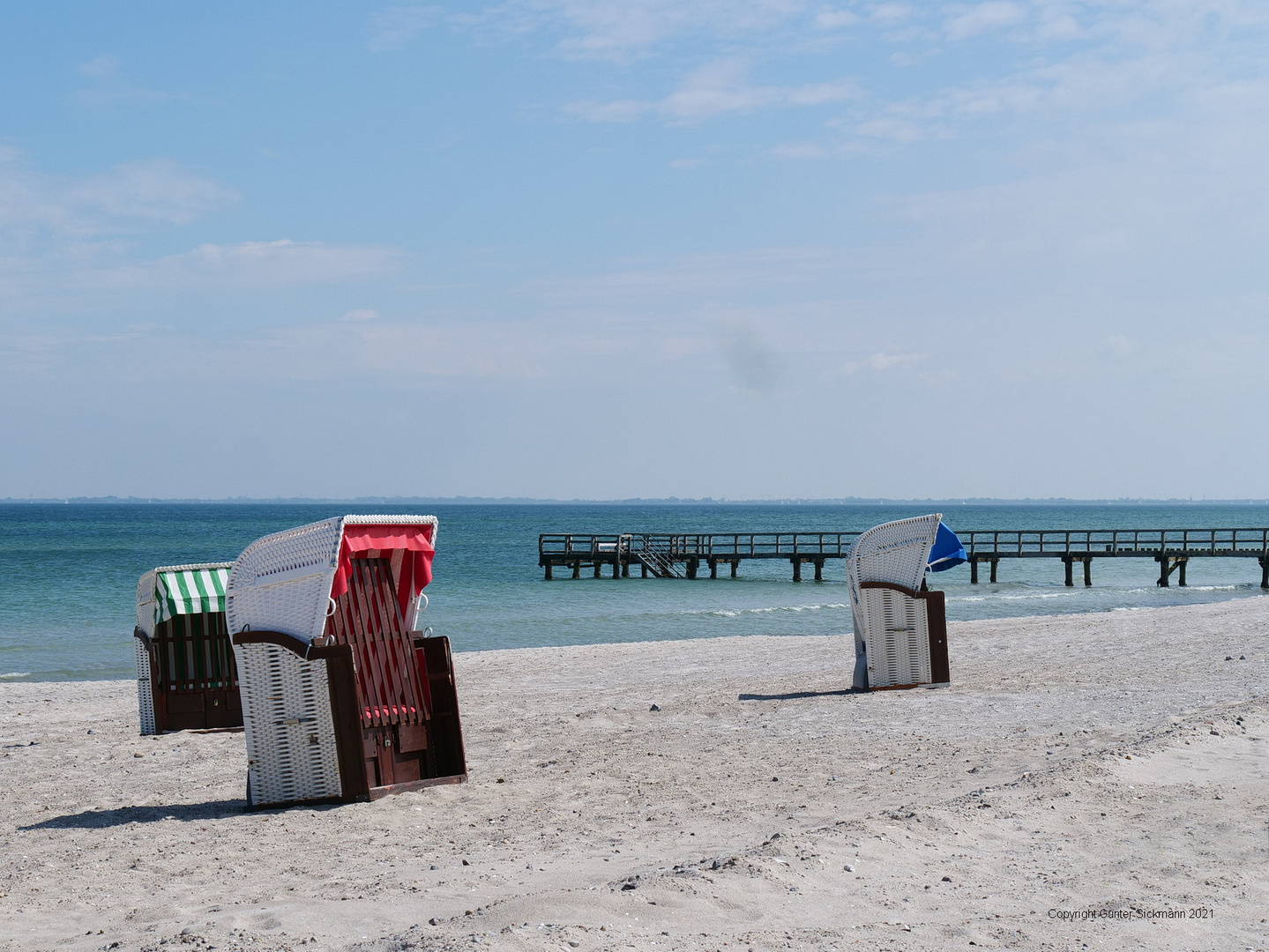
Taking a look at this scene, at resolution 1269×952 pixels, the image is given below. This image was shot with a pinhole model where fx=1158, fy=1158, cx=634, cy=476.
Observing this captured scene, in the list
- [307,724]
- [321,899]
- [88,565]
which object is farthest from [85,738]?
[88,565]

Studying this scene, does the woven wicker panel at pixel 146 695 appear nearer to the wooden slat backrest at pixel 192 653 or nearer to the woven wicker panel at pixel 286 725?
the wooden slat backrest at pixel 192 653

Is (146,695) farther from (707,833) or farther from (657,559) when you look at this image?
(657,559)

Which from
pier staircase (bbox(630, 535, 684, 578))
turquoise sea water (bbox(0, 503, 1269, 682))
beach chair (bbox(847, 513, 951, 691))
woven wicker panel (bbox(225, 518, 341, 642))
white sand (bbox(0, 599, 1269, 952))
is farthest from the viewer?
pier staircase (bbox(630, 535, 684, 578))

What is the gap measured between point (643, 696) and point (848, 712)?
276cm

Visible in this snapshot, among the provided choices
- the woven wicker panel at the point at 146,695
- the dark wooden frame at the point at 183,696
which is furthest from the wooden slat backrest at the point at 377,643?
the woven wicker panel at the point at 146,695

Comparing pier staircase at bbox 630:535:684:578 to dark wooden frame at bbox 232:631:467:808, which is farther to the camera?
pier staircase at bbox 630:535:684:578

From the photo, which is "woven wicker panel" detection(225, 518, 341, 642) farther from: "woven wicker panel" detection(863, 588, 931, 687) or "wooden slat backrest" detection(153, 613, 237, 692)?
"woven wicker panel" detection(863, 588, 931, 687)

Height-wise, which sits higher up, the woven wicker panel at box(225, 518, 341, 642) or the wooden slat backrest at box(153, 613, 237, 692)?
the woven wicker panel at box(225, 518, 341, 642)

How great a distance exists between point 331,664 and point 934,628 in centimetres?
703

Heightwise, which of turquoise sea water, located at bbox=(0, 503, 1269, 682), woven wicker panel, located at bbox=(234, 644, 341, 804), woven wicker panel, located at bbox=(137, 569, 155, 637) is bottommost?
turquoise sea water, located at bbox=(0, 503, 1269, 682)

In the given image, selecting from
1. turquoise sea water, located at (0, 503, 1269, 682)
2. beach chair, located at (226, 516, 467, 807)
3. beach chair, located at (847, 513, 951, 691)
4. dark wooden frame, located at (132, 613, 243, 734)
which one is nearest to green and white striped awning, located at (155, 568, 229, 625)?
dark wooden frame, located at (132, 613, 243, 734)

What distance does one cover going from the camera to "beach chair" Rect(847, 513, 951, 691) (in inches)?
474

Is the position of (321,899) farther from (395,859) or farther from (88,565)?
(88,565)

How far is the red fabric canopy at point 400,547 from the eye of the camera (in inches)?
281
